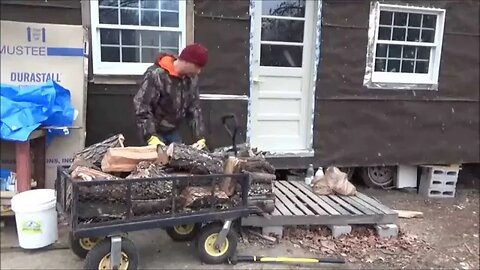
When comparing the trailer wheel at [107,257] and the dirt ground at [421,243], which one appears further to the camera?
the dirt ground at [421,243]

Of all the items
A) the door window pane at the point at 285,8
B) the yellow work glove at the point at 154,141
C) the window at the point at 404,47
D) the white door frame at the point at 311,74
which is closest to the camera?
the yellow work glove at the point at 154,141

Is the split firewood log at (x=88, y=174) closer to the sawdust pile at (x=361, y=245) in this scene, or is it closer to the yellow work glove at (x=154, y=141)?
the yellow work glove at (x=154, y=141)

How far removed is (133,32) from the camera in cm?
464

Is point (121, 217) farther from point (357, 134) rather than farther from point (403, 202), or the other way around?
point (403, 202)

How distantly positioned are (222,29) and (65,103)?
1.86 meters

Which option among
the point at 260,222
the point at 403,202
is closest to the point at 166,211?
the point at 260,222

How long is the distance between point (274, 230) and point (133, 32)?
8.21 ft

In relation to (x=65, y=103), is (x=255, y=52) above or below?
above

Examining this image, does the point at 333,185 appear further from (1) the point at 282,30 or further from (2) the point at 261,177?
(1) the point at 282,30

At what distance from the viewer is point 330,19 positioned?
204 inches

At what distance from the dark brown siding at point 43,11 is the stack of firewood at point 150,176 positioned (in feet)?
5.38

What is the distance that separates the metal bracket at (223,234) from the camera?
3.27 meters

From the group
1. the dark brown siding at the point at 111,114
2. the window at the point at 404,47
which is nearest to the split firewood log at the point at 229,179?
the dark brown siding at the point at 111,114

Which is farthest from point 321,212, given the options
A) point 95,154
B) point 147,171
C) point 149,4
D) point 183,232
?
point 149,4
